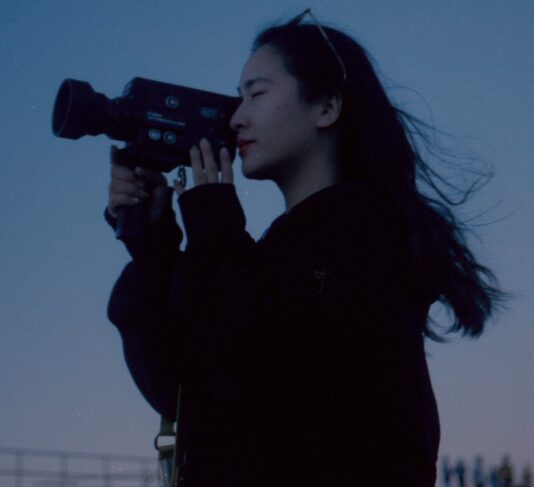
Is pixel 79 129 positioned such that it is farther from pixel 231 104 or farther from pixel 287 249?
pixel 287 249

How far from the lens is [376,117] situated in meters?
2.49

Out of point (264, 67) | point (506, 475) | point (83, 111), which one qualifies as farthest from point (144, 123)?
point (506, 475)

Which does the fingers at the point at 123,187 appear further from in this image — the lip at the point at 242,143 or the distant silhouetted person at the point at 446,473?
the distant silhouetted person at the point at 446,473

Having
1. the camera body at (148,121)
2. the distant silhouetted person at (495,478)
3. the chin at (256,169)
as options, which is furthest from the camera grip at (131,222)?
Result: the distant silhouetted person at (495,478)

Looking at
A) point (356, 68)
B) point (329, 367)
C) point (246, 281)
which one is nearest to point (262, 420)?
point (329, 367)

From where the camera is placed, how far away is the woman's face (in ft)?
7.51

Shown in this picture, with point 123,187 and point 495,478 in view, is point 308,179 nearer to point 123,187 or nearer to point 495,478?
point 123,187

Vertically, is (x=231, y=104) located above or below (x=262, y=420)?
above

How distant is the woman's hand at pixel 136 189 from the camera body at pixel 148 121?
0.04 metres

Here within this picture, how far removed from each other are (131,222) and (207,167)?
0.29 metres

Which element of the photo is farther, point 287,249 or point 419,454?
point 287,249

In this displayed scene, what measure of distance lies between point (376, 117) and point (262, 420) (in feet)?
3.46

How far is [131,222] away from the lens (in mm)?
2330

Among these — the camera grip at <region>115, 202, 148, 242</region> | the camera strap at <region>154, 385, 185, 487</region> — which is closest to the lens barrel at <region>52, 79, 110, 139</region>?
the camera grip at <region>115, 202, 148, 242</region>
